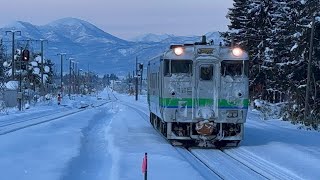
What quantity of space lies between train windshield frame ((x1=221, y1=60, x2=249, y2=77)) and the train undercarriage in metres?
1.72

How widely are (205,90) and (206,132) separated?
1410 millimetres

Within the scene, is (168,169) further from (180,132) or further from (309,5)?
(309,5)

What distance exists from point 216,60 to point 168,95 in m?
2.00

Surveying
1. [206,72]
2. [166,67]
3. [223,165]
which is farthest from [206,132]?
[223,165]

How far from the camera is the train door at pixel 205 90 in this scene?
18.8 metres

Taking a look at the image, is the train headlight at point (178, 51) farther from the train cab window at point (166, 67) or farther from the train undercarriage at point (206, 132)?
the train undercarriage at point (206, 132)

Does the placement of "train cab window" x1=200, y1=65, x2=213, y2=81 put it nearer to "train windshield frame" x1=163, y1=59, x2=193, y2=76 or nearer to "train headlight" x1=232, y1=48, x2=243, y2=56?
"train windshield frame" x1=163, y1=59, x2=193, y2=76

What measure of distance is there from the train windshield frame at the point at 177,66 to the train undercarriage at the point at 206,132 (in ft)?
5.72

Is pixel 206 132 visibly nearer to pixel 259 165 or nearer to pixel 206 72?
pixel 206 72

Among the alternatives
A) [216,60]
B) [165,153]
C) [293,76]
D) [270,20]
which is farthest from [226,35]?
[165,153]

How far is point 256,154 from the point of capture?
16.7 meters

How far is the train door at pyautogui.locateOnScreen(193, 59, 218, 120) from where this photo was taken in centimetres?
1880

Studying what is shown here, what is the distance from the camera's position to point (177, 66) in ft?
63.2

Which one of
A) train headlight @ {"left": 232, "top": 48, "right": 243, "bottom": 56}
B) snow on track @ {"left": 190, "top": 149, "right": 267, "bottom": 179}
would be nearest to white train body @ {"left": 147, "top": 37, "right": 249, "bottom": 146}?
train headlight @ {"left": 232, "top": 48, "right": 243, "bottom": 56}
